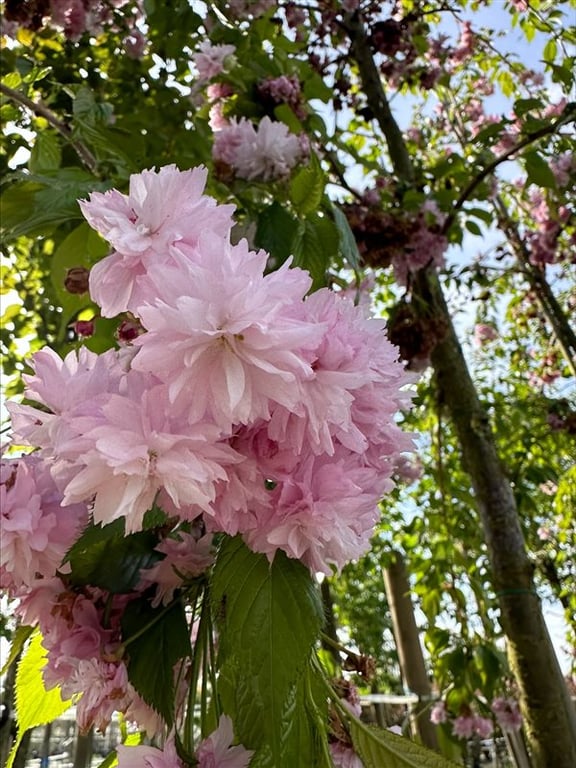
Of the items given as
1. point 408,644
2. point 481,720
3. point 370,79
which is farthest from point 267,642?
point 408,644

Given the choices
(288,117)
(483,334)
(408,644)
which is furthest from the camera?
(483,334)

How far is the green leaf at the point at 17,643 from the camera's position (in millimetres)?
448

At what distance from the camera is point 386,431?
354 mm

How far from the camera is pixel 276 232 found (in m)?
0.67

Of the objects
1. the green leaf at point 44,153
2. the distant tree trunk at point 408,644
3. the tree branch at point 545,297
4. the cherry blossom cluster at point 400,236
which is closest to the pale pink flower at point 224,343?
the green leaf at point 44,153

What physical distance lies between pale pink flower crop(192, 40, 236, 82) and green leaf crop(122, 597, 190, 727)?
85cm

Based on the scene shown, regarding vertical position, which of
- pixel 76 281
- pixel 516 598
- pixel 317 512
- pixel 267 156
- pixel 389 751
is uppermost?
pixel 267 156

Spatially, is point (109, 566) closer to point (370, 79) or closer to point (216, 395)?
point (216, 395)

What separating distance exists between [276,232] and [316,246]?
0.07 meters

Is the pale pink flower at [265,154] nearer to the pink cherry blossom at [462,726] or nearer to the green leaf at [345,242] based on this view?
the green leaf at [345,242]

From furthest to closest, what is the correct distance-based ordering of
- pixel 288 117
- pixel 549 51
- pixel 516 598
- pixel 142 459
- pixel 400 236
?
pixel 549 51 → pixel 400 236 → pixel 516 598 → pixel 288 117 → pixel 142 459

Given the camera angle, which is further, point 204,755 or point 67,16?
point 67,16

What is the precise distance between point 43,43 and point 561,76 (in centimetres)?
117

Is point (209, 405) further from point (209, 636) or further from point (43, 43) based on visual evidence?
point (43, 43)
